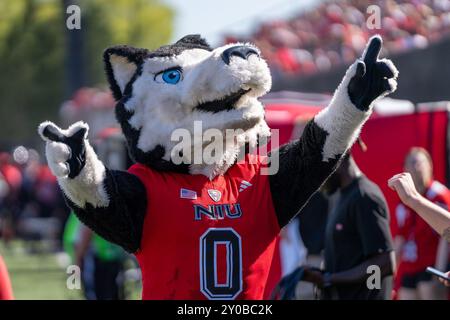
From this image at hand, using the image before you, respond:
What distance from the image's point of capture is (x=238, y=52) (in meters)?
3.84

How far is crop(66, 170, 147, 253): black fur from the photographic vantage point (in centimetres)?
380

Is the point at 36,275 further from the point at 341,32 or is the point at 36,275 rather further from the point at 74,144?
the point at 74,144

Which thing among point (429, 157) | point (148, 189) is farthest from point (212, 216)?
point (429, 157)

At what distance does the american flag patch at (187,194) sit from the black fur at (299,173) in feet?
1.06

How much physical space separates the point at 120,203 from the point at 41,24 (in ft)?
111

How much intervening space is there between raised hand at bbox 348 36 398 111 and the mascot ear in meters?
1.00

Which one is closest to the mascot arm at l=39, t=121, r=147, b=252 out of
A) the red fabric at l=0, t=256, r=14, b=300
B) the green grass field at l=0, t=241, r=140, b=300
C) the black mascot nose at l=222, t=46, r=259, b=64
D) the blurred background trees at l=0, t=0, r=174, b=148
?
the red fabric at l=0, t=256, r=14, b=300

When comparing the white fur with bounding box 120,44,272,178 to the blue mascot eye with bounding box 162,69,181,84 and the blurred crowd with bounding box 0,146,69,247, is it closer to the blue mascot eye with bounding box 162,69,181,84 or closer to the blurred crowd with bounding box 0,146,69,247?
the blue mascot eye with bounding box 162,69,181,84

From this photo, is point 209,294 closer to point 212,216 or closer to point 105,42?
point 212,216

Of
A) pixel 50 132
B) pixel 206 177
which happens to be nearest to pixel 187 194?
pixel 206 177

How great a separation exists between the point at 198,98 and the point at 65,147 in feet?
2.15

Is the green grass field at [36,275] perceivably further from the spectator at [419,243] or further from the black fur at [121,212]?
the black fur at [121,212]

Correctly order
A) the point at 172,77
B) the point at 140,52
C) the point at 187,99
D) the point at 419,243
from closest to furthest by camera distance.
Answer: the point at 187,99, the point at 172,77, the point at 140,52, the point at 419,243

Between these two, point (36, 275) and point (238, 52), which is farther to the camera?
point (36, 275)
